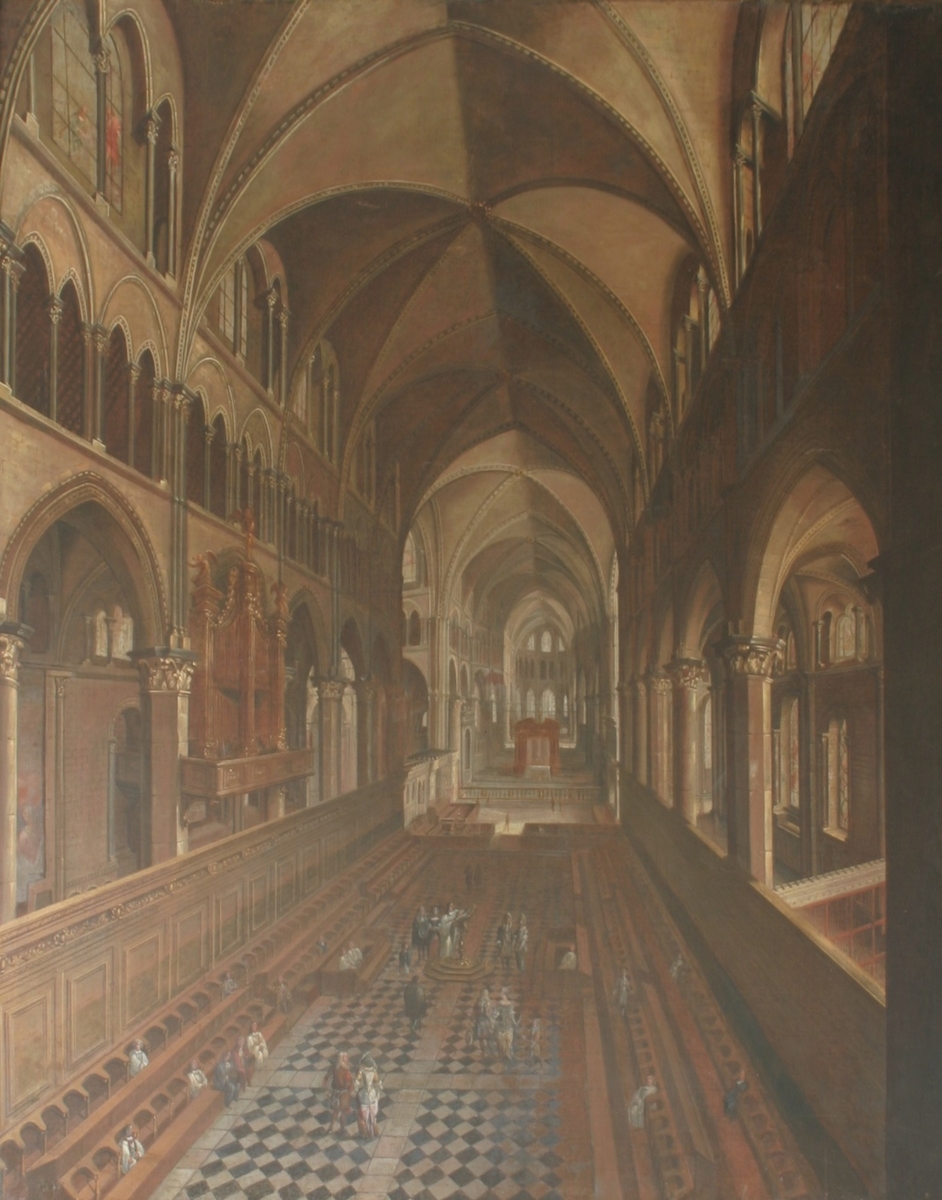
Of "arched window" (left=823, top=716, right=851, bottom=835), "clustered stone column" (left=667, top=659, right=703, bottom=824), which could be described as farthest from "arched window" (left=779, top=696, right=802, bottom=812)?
"clustered stone column" (left=667, top=659, right=703, bottom=824)

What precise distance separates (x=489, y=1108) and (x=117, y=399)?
31.8 feet

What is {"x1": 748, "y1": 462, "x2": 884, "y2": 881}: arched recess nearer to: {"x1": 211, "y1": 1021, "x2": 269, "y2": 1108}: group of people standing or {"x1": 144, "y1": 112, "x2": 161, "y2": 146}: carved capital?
{"x1": 211, "y1": 1021, "x2": 269, "y2": 1108}: group of people standing

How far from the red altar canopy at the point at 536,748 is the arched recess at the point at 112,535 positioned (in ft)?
116

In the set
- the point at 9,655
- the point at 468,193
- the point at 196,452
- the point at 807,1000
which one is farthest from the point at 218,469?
the point at 807,1000

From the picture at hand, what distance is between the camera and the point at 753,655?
1271 cm

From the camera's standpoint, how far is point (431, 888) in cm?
1427

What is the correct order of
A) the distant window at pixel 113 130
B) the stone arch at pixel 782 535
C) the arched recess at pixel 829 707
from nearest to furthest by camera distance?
the distant window at pixel 113 130 < the stone arch at pixel 782 535 < the arched recess at pixel 829 707

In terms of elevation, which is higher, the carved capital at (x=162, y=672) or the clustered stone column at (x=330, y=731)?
the carved capital at (x=162, y=672)

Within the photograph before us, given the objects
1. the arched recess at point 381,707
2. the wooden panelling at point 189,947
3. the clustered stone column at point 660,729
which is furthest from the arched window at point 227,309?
the clustered stone column at point 660,729

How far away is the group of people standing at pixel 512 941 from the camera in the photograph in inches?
458

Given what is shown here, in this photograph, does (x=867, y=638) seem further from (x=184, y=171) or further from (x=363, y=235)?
(x=184, y=171)

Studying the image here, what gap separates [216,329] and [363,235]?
5176 millimetres

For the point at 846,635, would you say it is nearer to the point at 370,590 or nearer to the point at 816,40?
the point at 370,590

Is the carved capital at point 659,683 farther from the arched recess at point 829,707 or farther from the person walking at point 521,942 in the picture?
the person walking at point 521,942
